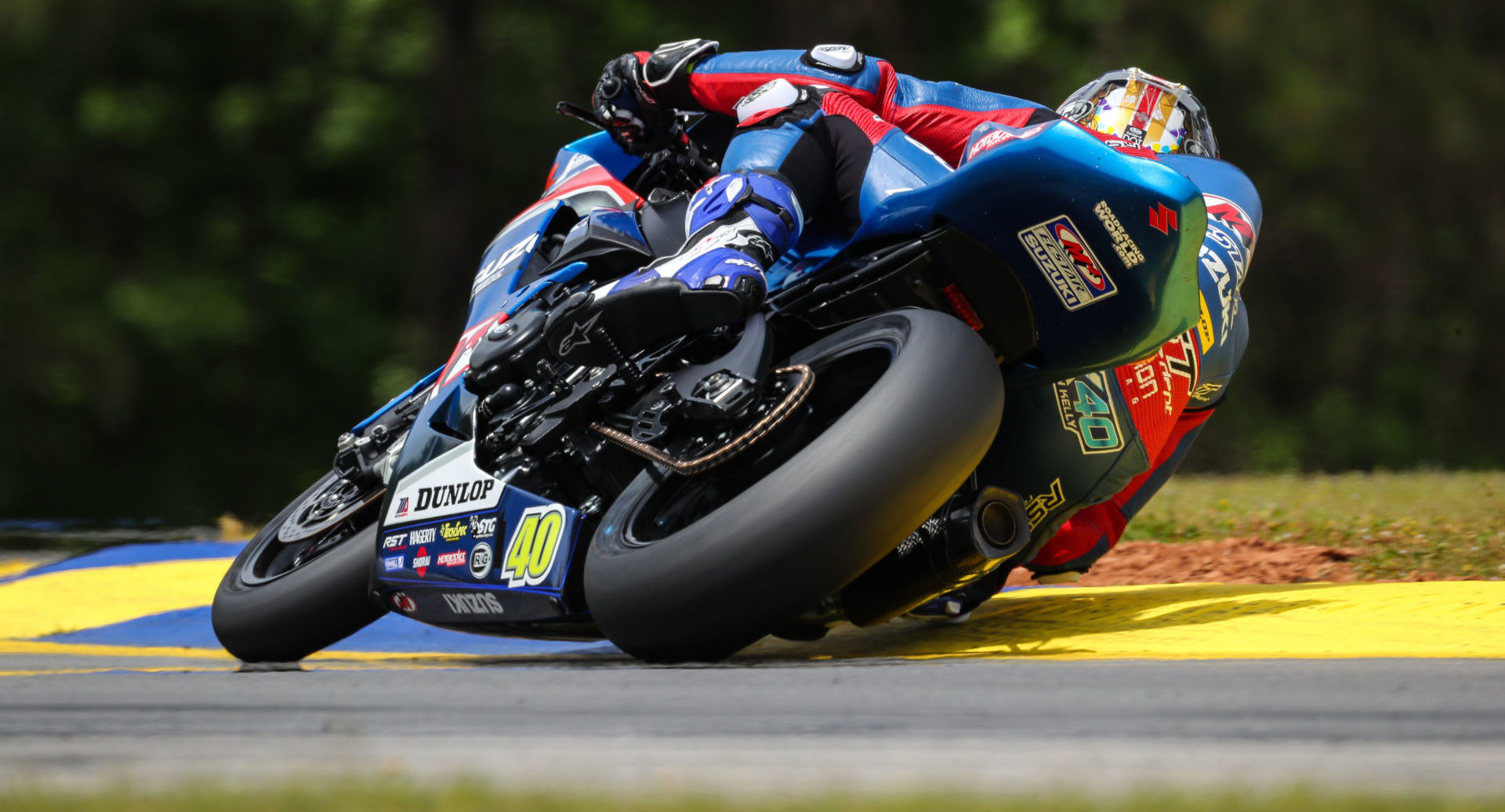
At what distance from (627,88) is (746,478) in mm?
1477

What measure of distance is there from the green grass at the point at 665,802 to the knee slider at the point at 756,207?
1854 mm

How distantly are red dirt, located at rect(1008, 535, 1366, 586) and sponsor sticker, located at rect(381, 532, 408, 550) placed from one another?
1990 millimetres

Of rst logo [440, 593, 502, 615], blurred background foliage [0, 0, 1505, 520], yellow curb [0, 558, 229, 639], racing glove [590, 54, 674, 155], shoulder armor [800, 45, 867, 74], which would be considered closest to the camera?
rst logo [440, 593, 502, 615]

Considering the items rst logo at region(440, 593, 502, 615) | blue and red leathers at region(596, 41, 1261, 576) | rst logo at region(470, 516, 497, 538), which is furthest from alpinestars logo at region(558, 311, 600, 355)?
rst logo at region(440, 593, 502, 615)

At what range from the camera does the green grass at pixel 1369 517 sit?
4863 millimetres

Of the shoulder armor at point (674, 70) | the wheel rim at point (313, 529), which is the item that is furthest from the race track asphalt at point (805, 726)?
the shoulder armor at point (674, 70)

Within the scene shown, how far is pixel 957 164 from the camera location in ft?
13.2

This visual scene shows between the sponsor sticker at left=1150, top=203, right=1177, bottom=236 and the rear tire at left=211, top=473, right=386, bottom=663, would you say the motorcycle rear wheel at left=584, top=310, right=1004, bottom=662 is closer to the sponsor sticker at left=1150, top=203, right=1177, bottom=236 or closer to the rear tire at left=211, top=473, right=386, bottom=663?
the sponsor sticker at left=1150, top=203, right=1177, bottom=236

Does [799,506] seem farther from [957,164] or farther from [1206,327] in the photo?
[1206,327]

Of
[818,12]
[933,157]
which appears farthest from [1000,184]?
[818,12]

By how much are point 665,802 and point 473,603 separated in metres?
1.93

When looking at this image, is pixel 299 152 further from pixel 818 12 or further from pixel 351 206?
pixel 818 12

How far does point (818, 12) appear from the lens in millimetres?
12359

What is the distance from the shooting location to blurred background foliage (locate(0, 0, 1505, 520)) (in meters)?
13.2
